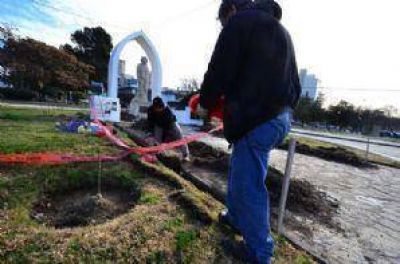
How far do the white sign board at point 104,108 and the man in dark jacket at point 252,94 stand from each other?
12.7 metres

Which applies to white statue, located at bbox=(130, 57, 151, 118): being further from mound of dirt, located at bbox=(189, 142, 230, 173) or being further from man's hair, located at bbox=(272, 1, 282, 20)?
man's hair, located at bbox=(272, 1, 282, 20)

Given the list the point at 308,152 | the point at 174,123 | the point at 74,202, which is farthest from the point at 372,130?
the point at 74,202

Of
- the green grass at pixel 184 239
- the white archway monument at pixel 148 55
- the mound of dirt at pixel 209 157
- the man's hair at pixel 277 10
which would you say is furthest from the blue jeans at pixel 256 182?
the white archway monument at pixel 148 55

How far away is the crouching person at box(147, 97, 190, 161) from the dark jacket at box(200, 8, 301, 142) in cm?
508

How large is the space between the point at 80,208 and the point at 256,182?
1.92 m

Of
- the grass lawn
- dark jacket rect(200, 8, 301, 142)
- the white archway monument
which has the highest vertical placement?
the white archway monument

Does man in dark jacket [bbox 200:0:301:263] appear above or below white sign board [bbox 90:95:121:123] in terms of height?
above

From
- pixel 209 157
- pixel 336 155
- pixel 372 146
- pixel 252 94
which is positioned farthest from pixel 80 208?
pixel 372 146

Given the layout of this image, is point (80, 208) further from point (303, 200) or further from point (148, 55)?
point (148, 55)

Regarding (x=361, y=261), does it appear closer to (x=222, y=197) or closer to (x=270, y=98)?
(x=222, y=197)

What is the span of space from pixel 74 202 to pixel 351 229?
320cm

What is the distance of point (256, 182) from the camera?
2357 millimetres

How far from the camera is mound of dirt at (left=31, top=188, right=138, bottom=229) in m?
3.12

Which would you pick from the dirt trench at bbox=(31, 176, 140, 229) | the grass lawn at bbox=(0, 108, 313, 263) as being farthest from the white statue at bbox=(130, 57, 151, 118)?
the dirt trench at bbox=(31, 176, 140, 229)
